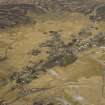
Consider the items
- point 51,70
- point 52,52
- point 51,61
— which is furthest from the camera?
point 52,52

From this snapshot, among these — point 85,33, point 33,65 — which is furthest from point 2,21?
point 33,65

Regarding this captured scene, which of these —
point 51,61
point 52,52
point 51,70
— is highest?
point 52,52

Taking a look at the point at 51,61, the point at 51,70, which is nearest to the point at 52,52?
the point at 51,61

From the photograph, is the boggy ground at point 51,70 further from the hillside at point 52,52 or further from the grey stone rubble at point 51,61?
the grey stone rubble at point 51,61

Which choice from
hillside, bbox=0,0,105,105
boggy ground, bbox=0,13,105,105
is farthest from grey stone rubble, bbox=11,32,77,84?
boggy ground, bbox=0,13,105,105

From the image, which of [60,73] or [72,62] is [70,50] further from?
[60,73]

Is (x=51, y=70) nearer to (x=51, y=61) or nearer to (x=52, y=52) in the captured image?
(x=51, y=61)

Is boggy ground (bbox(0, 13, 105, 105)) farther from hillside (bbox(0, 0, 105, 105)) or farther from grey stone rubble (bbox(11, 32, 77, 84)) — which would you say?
grey stone rubble (bbox(11, 32, 77, 84))

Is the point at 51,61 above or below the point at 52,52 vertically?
below
